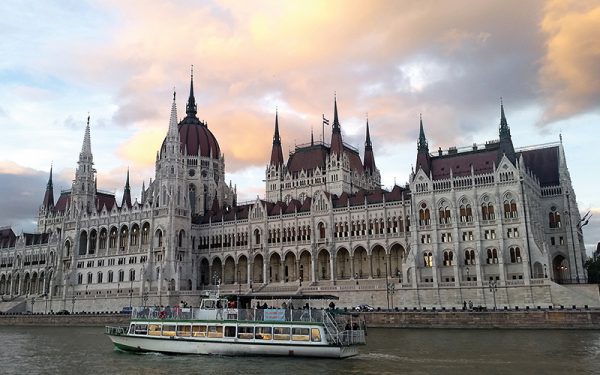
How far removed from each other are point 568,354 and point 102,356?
1518 inches

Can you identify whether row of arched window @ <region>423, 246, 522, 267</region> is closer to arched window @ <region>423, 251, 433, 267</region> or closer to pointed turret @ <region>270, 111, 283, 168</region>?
arched window @ <region>423, 251, 433, 267</region>

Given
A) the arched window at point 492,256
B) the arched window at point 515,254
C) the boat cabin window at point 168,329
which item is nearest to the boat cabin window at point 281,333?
the boat cabin window at point 168,329

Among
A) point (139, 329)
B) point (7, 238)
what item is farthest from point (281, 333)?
point (7, 238)

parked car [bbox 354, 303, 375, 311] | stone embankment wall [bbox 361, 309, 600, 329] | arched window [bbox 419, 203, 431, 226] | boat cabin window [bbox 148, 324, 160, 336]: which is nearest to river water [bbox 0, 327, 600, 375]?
boat cabin window [bbox 148, 324, 160, 336]

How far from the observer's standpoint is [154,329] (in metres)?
53.9

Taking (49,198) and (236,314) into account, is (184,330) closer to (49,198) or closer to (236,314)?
(236,314)

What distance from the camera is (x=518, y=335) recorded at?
62.6 metres

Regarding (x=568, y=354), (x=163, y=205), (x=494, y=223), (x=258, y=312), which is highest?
(x=163, y=205)

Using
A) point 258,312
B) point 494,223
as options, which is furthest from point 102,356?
point 494,223

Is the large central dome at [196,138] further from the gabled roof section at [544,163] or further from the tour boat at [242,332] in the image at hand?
the tour boat at [242,332]

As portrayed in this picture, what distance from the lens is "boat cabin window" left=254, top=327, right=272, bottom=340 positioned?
49.4 metres

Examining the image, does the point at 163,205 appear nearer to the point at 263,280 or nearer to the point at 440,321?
the point at 263,280

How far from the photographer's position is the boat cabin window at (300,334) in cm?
4809

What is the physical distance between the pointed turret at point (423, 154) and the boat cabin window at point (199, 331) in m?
58.8
